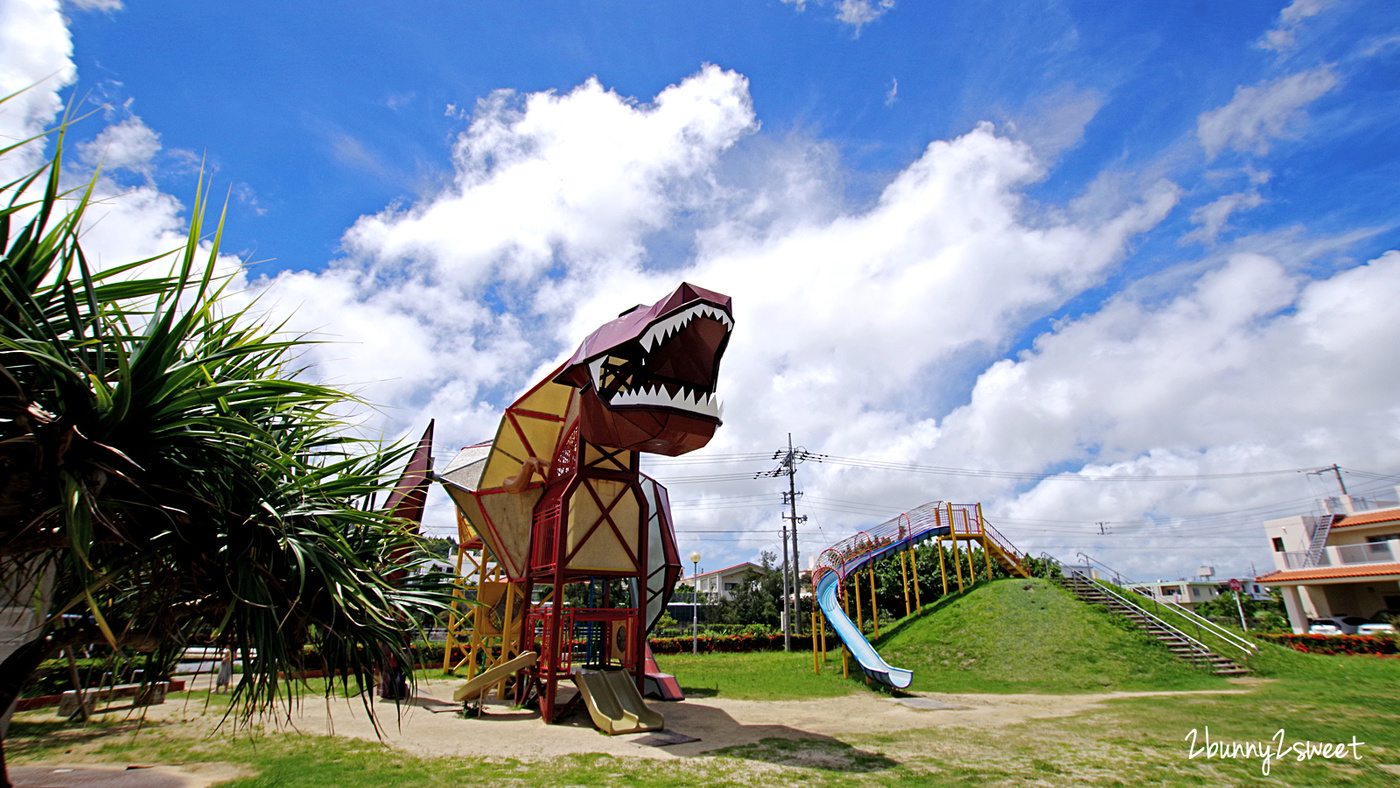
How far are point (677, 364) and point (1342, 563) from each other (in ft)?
113

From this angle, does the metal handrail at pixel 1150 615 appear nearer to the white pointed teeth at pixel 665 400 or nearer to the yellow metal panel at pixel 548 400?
the white pointed teeth at pixel 665 400

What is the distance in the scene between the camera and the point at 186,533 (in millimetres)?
4105

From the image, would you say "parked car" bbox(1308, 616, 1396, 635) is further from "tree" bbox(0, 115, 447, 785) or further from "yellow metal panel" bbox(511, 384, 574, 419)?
"tree" bbox(0, 115, 447, 785)

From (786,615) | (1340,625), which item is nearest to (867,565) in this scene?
(786,615)

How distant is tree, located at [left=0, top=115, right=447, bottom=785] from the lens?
3.32 meters

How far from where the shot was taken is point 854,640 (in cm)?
1862

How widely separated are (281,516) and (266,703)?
3.99 feet

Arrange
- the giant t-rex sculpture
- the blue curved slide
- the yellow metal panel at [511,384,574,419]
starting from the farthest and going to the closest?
the blue curved slide → the yellow metal panel at [511,384,574,419] → the giant t-rex sculpture

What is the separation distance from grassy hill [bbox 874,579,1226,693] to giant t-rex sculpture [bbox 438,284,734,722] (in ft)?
30.2

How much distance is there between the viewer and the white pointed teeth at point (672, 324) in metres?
9.67

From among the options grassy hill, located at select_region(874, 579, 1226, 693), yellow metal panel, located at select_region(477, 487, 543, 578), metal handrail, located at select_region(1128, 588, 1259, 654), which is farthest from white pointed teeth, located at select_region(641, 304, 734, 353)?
metal handrail, located at select_region(1128, 588, 1259, 654)

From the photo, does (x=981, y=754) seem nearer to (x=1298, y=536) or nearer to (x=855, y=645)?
(x=855, y=645)

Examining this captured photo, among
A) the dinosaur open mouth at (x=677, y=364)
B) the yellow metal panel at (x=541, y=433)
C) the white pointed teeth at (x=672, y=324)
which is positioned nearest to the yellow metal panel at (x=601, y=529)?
the yellow metal panel at (x=541, y=433)

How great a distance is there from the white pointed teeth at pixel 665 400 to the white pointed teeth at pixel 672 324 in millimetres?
777
